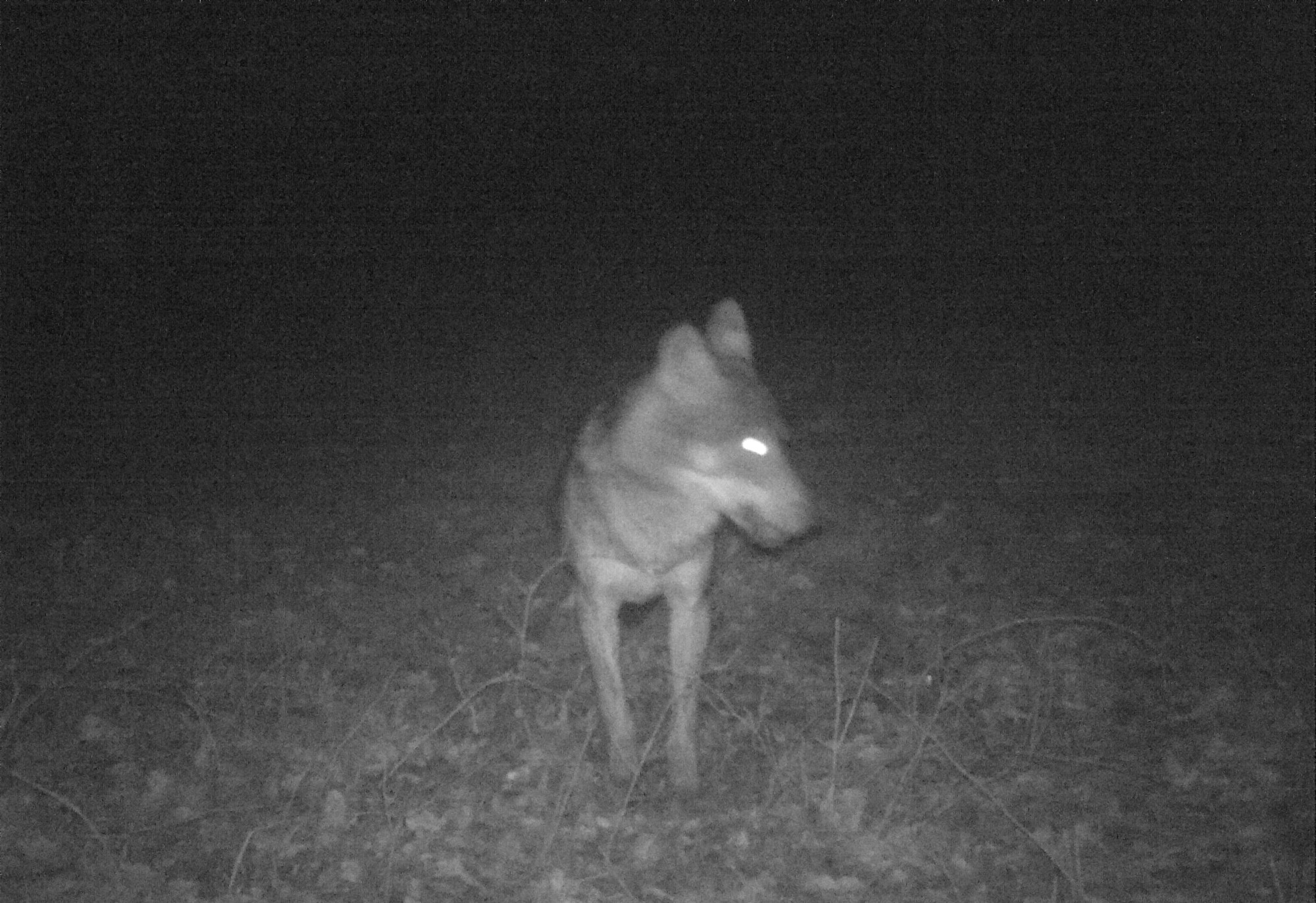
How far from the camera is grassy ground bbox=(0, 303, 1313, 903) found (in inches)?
211

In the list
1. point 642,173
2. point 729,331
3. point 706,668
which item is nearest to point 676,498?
point 729,331

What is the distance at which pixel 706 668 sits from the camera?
22.7 feet

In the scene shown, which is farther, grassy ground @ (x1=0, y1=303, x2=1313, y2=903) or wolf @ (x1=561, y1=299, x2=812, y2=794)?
wolf @ (x1=561, y1=299, x2=812, y2=794)

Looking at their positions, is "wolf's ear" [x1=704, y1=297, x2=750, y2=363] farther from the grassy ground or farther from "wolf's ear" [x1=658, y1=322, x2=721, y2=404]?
the grassy ground

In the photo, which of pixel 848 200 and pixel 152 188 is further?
pixel 848 200

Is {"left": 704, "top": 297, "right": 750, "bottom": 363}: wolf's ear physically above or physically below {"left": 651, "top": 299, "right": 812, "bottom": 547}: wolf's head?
above

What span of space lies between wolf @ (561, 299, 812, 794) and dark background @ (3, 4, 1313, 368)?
38.6ft

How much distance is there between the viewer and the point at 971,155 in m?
29.5

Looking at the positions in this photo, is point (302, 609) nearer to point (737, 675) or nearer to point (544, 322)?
point (737, 675)

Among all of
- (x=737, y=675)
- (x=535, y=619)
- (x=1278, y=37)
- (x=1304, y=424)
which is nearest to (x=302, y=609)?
(x=535, y=619)

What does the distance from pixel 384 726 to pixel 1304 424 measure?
9.13 m

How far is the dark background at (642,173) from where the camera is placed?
790 inches

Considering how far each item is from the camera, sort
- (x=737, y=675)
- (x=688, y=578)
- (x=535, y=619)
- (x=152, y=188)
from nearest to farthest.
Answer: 1. (x=688, y=578)
2. (x=737, y=675)
3. (x=535, y=619)
4. (x=152, y=188)

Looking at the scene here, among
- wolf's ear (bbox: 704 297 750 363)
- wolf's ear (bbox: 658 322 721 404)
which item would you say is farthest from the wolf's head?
wolf's ear (bbox: 704 297 750 363)
